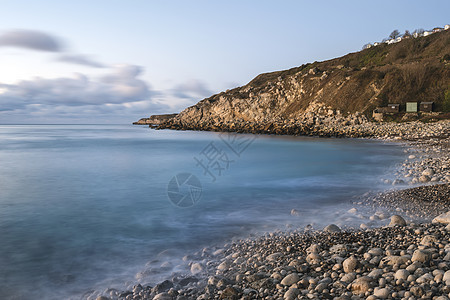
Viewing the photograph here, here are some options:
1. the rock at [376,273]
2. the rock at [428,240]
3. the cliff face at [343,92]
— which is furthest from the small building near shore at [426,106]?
the rock at [376,273]

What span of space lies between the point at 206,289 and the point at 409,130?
38817 mm

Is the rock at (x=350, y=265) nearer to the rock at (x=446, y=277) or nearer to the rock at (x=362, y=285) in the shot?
the rock at (x=362, y=285)

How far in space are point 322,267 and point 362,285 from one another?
2.88 ft

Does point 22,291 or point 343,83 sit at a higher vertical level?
point 343,83

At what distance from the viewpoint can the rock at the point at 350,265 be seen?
445 cm

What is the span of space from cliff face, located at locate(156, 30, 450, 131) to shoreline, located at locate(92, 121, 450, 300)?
49.2m

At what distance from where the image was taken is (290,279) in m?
4.39

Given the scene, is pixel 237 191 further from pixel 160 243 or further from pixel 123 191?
pixel 160 243

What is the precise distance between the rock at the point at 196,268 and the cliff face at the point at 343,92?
2000 inches

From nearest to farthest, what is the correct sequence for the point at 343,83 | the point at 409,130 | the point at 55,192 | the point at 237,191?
1. the point at 237,191
2. the point at 55,192
3. the point at 409,130
4. the point at 343,83

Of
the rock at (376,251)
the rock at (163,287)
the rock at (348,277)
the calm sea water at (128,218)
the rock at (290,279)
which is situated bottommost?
the calm sea water at (128,218)

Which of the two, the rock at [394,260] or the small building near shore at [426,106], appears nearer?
the rock at [394,260]

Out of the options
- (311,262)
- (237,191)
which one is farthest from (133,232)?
(237,191)

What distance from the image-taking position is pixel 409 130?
36.7 m
